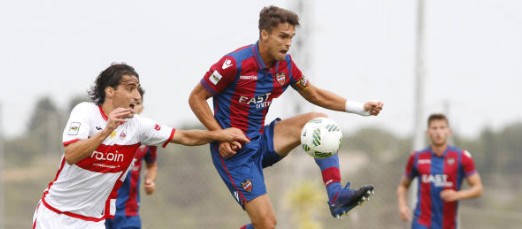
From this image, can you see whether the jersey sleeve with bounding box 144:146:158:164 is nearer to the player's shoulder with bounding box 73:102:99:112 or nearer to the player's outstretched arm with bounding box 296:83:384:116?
the player's outstretched arm with bounding box 296:83:384:116

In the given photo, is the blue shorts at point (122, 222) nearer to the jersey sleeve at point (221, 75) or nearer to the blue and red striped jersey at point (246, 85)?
the blue and red striped jersey at point (246, 85)

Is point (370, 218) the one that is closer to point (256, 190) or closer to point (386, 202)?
point (386, 202)

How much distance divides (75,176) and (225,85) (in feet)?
4.64

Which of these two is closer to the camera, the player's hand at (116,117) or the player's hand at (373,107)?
the player's hand at (116,117)

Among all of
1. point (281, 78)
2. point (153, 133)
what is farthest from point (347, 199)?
point (153, 133)

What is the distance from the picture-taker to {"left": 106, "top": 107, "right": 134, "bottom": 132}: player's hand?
649cm

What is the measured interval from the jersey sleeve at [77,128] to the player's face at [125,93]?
0.23 m

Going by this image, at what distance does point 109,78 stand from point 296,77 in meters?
1.70

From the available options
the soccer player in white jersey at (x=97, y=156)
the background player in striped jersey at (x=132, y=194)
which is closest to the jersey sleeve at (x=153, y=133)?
the soccer player in white jersey at (x=97, y=156)

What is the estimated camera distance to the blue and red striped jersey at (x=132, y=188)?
977 centimetres

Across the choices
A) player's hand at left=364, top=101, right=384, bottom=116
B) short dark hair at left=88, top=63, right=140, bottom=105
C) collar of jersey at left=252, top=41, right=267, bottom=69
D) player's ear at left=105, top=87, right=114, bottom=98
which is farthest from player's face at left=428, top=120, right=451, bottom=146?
player's ear at left=105, top=87, right=114, bottom=98

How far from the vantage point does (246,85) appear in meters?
7.64

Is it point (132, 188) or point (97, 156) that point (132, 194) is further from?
point (97, 156)

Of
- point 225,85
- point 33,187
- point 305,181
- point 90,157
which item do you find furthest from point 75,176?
point 33,187
